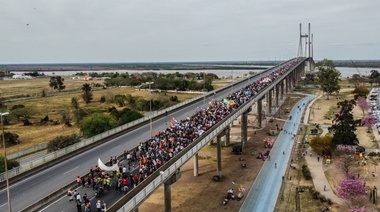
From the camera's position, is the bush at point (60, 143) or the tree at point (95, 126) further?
the tree at point (95, 126)

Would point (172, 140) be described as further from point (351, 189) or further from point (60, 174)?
point (351, 189)

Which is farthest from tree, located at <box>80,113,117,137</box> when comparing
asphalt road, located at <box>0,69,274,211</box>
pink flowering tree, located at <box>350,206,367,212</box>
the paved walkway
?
pink flowering tree, located at <box>350,206,367,212</box>

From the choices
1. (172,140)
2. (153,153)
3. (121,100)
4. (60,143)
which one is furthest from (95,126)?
(121,100)

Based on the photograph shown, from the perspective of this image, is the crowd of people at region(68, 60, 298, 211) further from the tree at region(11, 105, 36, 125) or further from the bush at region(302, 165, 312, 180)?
the tree at region(11, 105, 36, 125)

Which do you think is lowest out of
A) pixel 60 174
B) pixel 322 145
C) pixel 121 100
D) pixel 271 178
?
pixel 271 178

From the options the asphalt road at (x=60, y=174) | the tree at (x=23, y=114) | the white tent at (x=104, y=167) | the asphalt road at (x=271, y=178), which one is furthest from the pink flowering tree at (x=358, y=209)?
the tree at (x=23, y=114)

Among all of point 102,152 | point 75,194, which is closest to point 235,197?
point 102,152

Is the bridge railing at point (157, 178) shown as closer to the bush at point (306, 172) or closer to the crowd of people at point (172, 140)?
the crowd of people at point (172, 140)

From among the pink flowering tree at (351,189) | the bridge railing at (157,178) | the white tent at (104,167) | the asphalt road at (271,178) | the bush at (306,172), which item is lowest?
the asphalt road at (271,178)

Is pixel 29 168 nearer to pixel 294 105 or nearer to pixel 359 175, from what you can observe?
pixel 359 175
